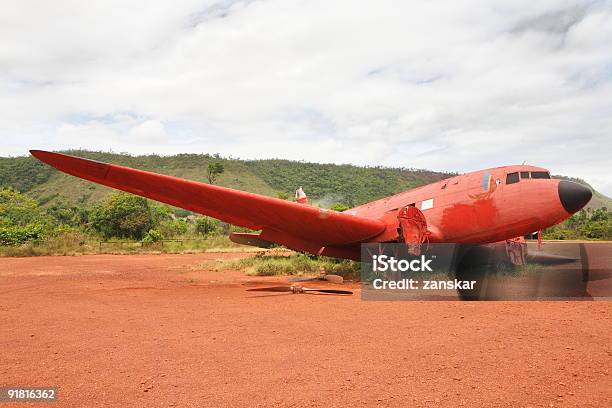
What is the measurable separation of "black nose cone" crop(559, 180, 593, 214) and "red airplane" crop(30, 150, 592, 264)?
0.02 m

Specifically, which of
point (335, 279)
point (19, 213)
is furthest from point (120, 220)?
point (335, 279)

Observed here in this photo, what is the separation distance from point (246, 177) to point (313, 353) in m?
116

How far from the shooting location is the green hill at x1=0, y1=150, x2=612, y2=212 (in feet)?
320

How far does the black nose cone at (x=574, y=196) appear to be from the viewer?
30.9 ft

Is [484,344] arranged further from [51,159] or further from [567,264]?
[567,264]

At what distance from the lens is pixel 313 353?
16.0 ft

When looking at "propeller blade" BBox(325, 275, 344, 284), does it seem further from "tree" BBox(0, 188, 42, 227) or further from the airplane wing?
"tree" BBox(0, 188, 42, 227)

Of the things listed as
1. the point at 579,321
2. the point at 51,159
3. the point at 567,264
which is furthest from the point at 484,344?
the point at 567,264

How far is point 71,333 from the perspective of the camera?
5969mm

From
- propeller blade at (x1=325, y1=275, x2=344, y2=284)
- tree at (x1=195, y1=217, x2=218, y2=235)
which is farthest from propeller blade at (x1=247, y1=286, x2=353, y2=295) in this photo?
tree at (x1=195, y1=217, x2=218, y2=235)

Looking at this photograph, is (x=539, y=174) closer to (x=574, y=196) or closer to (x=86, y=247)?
(x=574, y=196)

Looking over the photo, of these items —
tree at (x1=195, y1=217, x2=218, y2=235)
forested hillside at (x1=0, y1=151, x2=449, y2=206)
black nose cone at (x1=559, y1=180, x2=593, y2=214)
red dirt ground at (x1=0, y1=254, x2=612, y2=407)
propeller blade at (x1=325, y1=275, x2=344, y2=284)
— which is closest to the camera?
red dirt ground at (x1=0, y1=254, x2=612, y2=407)

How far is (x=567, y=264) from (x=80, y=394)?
16.0 meters

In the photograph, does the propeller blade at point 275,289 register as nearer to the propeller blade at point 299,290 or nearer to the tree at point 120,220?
the propeller blade at point 299,290
